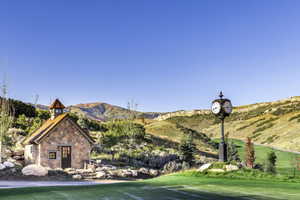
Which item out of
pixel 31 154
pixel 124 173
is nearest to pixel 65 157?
pixel 31 154

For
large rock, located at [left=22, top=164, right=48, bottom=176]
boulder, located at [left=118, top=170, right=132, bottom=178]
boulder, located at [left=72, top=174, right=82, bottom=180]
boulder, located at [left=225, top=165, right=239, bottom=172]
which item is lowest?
boulder, located at [left=118, top=170, right=132, bottom=178]

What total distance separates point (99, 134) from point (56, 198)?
43324 mm

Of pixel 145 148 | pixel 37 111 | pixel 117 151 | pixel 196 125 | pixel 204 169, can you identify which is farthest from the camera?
pixel 196 125

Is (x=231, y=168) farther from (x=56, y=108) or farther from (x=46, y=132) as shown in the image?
(x=56, y=108)

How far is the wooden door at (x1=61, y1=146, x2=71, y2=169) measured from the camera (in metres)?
31.9

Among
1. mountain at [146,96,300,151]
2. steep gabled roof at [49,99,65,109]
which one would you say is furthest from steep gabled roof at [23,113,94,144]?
mountain at [146,96,300,151]

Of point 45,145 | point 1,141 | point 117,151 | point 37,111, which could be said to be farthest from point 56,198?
point 37,111

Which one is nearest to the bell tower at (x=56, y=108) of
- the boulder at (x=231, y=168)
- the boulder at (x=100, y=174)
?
the boulder at (x=100, y=174)

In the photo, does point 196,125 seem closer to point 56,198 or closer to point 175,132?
point 175,132

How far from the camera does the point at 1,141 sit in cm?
3341

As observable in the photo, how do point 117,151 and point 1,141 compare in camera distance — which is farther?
point 117,151

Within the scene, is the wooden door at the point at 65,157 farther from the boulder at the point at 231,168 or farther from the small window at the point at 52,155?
the boulder at the point at 231,168

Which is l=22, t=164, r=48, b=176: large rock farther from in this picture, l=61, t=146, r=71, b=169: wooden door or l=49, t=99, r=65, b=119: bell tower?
l=49, t=99, r=65, b=119: bell tower

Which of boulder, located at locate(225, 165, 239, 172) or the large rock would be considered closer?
boulder, located at locate(225, 165, 239, 172)
